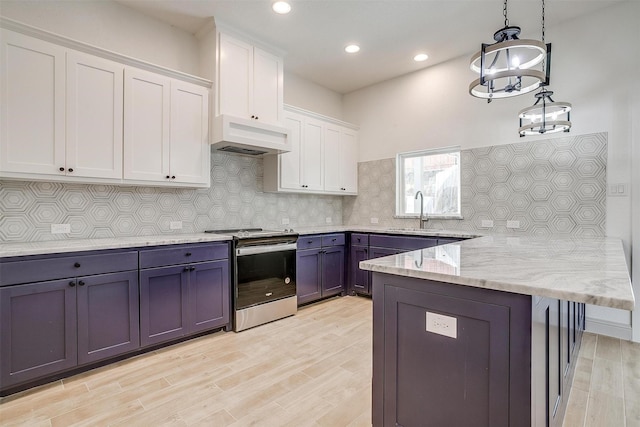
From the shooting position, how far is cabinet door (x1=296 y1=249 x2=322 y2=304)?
150 inches

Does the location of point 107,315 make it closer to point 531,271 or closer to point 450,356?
point 450,356

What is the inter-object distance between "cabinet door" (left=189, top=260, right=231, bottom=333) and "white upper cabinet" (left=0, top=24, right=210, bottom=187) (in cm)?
86

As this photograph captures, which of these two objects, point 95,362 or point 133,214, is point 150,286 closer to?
point 95,362

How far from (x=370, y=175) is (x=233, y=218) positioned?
2233mm

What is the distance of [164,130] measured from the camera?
2.98 metres

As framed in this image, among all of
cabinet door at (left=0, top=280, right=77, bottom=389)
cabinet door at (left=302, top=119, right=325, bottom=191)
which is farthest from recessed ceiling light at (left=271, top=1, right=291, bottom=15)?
cabinet door at (left=0, top=280, right=77, bottom=389)

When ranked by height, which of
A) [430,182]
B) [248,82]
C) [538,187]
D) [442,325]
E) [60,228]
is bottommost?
[442,325]

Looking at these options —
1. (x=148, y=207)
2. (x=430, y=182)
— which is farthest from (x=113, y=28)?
(x=430, y=182)

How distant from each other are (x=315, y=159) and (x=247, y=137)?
1321 millimetres

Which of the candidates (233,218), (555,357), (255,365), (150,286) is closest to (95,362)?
(150,286)

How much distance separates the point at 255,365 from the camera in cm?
247

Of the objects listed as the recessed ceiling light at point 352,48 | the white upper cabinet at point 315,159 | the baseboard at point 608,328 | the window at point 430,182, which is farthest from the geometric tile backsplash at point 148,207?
the baseboard at point 608,328

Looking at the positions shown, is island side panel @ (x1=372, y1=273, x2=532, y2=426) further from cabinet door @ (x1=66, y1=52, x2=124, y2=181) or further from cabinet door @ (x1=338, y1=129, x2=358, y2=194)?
cabinet door @ (x1=338, y1=129, x2=358, y2=194)

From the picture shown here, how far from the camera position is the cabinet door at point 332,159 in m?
4.64
